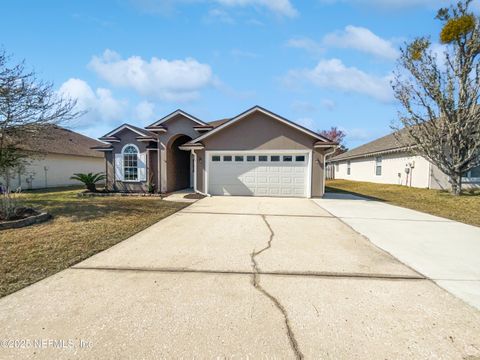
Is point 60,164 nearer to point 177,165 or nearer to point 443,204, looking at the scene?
point 177,165

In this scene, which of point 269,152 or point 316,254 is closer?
point 316,254

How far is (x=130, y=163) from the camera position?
15.2m

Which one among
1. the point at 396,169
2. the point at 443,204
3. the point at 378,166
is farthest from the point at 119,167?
the point at 378,166

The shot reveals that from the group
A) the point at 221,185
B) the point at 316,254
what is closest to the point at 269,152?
the point at 221,185

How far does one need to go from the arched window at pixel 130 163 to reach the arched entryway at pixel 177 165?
83.1 inches

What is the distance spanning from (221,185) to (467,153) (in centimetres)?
1419

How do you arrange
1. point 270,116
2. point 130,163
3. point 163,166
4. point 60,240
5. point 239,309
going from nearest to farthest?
1. point 239,309
2. point 60,240
3. point 270,116
4. point 163,166
5. point 130,163

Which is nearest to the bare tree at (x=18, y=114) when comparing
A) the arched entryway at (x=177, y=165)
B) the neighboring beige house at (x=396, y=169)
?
the arched entryway at (x=177, y=165)

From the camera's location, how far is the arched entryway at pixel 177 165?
15.1 metres

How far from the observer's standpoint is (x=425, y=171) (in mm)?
17094

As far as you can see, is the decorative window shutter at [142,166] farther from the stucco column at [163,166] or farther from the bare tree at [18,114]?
the bare tree at [18,114]

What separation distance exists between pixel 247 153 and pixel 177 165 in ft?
17.6

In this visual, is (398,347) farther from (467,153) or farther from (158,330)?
(467,153)

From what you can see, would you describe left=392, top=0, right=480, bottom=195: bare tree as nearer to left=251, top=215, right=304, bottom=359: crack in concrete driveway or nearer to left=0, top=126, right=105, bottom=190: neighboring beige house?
left=251, top=215, right=304, bottom=359: crack in concrete driveway
